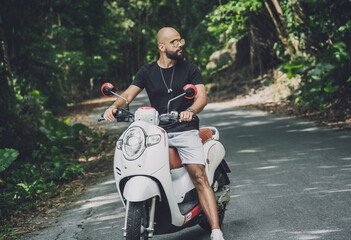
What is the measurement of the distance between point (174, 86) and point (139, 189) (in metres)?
1.20

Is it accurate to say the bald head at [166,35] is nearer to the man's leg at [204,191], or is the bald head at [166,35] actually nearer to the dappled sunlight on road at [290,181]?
the man's leg at [204,191]

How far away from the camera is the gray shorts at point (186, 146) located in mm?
3953

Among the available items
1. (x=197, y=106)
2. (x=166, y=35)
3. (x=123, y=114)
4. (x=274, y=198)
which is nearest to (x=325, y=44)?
(x=274, y=198)

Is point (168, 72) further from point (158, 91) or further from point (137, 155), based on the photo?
point (137, 155)

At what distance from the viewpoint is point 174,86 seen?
4121mm

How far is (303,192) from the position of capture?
5668 mm

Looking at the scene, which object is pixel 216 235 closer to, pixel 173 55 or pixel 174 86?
pixel 174 86

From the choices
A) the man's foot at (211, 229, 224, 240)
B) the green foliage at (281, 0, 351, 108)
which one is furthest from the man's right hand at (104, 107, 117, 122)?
the green foliage at (281, 0, 351, 108)

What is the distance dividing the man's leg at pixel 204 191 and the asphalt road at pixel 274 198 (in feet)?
1.64

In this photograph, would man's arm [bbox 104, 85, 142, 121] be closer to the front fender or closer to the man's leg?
the front fender

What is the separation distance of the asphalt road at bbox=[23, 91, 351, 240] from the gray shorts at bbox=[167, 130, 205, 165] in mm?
1030

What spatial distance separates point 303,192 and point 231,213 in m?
1.21

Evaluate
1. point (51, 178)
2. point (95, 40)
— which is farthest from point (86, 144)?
point (95, 40)

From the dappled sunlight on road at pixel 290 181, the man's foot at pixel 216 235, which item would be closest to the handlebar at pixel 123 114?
the man's foot at pixel 216 235
